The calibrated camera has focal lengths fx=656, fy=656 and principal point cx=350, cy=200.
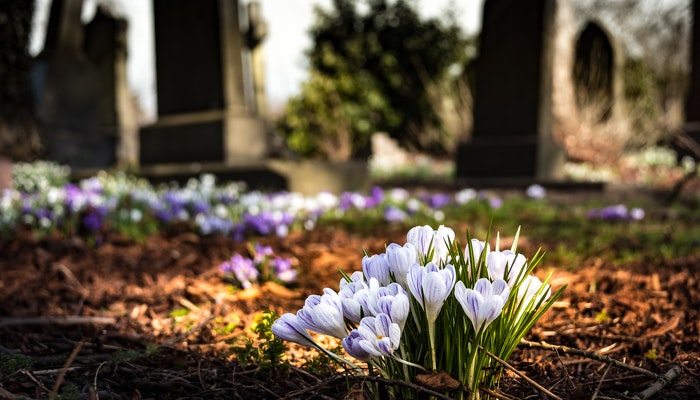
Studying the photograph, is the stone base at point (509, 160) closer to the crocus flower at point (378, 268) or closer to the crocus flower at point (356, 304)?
the crocus flower at point (378, 268)

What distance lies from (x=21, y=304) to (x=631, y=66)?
20107mm

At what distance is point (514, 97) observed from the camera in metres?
10.5

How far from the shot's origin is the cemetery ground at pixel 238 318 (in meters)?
1.68

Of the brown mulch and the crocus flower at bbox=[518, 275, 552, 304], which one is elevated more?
the crocus flower at bbox=[518, 275, 552, 304]

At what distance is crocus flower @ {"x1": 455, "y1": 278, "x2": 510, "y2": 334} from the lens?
131 centimetres

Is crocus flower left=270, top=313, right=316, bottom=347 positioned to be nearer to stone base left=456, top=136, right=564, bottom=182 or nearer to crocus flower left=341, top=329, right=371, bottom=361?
crocus flower left=341, top=329, right=371, bottom=361

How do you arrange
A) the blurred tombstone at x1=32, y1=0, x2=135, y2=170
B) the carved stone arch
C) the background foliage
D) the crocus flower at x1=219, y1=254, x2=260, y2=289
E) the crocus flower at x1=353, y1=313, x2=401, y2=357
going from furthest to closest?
1. the background foliage
2. the carved stone arch
3. the blurred tombstone at x1=32, y1=0, x2=135, y2=170
4. the crocus flower at x1=219, y1=254, x2=260, y2=289
5. the crocus flower at x1=353, y1=313, x2=401, y2=357

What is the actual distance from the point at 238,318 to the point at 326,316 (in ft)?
3.99

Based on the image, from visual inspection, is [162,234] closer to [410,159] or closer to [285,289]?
[285,289]

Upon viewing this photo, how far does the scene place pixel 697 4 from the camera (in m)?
12.6

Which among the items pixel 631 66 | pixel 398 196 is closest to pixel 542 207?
pixel 398 196

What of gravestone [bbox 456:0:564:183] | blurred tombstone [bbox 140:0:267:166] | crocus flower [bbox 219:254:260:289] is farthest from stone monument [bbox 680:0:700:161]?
crocus flower [bbox 219:254:260:289]

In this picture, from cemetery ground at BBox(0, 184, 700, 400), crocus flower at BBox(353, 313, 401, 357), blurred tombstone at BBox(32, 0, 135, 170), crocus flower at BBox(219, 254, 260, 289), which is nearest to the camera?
crocus flower at BBox(353, 313, 401, 357)

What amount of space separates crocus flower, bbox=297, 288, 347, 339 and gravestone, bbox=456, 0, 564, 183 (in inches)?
367
